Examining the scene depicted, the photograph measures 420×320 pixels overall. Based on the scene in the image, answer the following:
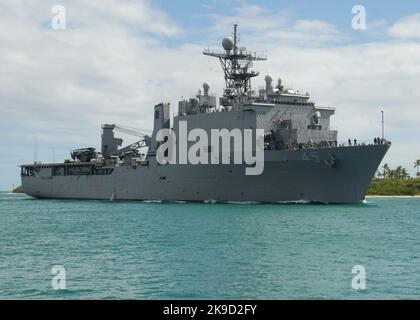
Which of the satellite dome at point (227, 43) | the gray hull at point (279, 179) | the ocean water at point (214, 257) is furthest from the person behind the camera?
the satellite dome at point (227, 43)

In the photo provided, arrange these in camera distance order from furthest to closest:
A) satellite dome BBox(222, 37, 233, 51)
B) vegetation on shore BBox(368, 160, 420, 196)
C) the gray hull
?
vegetation on shore BBox(368, 160, 420, 196), satellite dome BBox(222, 37, 233, 51), the gray hull

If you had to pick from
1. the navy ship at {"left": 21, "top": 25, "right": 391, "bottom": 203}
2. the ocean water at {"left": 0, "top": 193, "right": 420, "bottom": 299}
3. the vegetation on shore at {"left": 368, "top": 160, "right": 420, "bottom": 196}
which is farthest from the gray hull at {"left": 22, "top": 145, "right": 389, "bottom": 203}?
the vegetation on shore at {"left": 368, "top": 160, "right": 420, "bottom": 196}

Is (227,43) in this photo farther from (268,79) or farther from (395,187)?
(395,187)

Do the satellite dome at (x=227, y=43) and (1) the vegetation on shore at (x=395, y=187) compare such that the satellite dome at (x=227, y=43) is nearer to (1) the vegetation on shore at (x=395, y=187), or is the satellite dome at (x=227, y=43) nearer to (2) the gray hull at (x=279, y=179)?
(2) the gray hull at (x=279, y=179)

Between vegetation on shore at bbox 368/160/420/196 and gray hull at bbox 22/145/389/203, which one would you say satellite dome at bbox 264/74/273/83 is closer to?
gray hull at bbox 22/145/389/203

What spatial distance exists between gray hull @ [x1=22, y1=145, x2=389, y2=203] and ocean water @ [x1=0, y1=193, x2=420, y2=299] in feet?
18.6

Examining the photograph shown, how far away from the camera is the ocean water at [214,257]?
15984 mm

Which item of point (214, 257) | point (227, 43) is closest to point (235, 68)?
point (227, 43)

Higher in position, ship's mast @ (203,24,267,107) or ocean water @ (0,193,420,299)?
ship's mast @ (203,24,267,107)

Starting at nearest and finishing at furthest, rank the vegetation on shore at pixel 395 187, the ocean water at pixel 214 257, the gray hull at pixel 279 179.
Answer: the ocean water at pixel 214 257 < the gray hull at pixel 279 179 < the vegetation on shore at pixel 395 187

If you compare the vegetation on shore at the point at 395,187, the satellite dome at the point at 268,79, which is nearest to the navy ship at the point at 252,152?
the satellite dome at the point at 268,79

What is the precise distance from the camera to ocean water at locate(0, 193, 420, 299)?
1598cm

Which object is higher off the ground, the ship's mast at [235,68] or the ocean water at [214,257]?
the ship's mast at [235,68]

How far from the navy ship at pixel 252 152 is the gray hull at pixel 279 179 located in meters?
0.07
